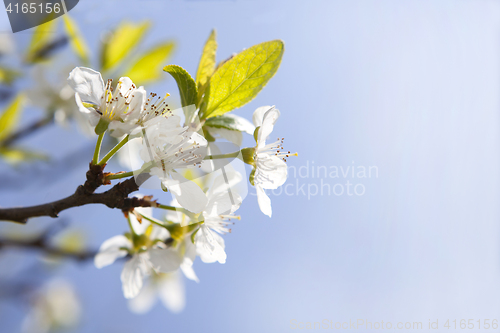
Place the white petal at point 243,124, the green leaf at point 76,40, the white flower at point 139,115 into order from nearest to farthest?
the white flower at point 139,115 → the white petal at point 243,124 → the green leaf at point 76,40

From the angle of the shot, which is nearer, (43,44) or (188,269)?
(188,269)

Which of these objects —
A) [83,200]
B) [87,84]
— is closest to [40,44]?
[87,84]

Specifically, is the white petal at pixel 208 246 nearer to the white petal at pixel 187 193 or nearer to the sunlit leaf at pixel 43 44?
the white petal at pixel 187 193

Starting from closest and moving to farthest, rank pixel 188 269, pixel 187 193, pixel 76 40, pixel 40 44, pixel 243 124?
pixel 187 193, pixel 243 124, pixel 188 269, pixel 76 40, pixel 40 44

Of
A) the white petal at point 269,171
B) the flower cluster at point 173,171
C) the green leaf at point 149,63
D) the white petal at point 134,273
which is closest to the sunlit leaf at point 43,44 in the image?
the green leaf at point 149,63

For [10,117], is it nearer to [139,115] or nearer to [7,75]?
[7,75]

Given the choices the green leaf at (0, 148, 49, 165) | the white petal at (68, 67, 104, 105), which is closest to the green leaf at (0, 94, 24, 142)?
the green leaf at (0, 148, 49, 165)
